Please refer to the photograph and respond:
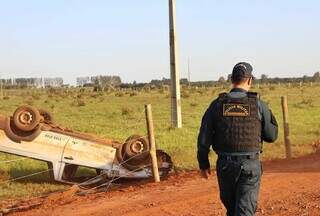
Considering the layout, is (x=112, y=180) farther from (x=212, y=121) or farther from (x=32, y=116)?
(x=212, y=121)

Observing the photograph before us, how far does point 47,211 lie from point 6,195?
233 centimetres

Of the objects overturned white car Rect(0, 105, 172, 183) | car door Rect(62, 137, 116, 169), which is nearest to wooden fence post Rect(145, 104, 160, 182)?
overturned white car Rect(0, 105, 172, 183)

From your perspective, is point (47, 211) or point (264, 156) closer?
point (47, 211)

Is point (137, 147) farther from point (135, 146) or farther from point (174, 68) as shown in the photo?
point (174, 68)

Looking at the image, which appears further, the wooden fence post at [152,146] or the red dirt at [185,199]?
the wooden fence post at [152,146]

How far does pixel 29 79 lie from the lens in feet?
604

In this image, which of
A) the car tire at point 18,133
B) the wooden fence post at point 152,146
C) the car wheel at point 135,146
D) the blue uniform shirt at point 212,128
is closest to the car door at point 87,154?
the car wheel at point 135,146

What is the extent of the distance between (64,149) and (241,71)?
22.0ft

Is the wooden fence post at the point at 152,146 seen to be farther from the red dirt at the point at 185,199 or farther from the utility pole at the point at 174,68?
the utility pole at the point at 174,68

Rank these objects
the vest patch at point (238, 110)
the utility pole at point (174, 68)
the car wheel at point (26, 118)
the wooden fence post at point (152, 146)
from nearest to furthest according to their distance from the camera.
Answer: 1. the vest patch at point (238, 110)
2. the wooden fence post at point (152, 146)
3. the car wheel at point (26, 118)
4. the utility pole at point (174, 68)

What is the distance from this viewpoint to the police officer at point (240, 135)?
17.6 feet

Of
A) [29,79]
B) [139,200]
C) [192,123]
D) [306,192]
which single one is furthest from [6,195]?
[29,79]

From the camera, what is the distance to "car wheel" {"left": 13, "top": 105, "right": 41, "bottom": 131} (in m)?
11.4

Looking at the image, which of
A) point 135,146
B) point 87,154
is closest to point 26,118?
point 87,154
